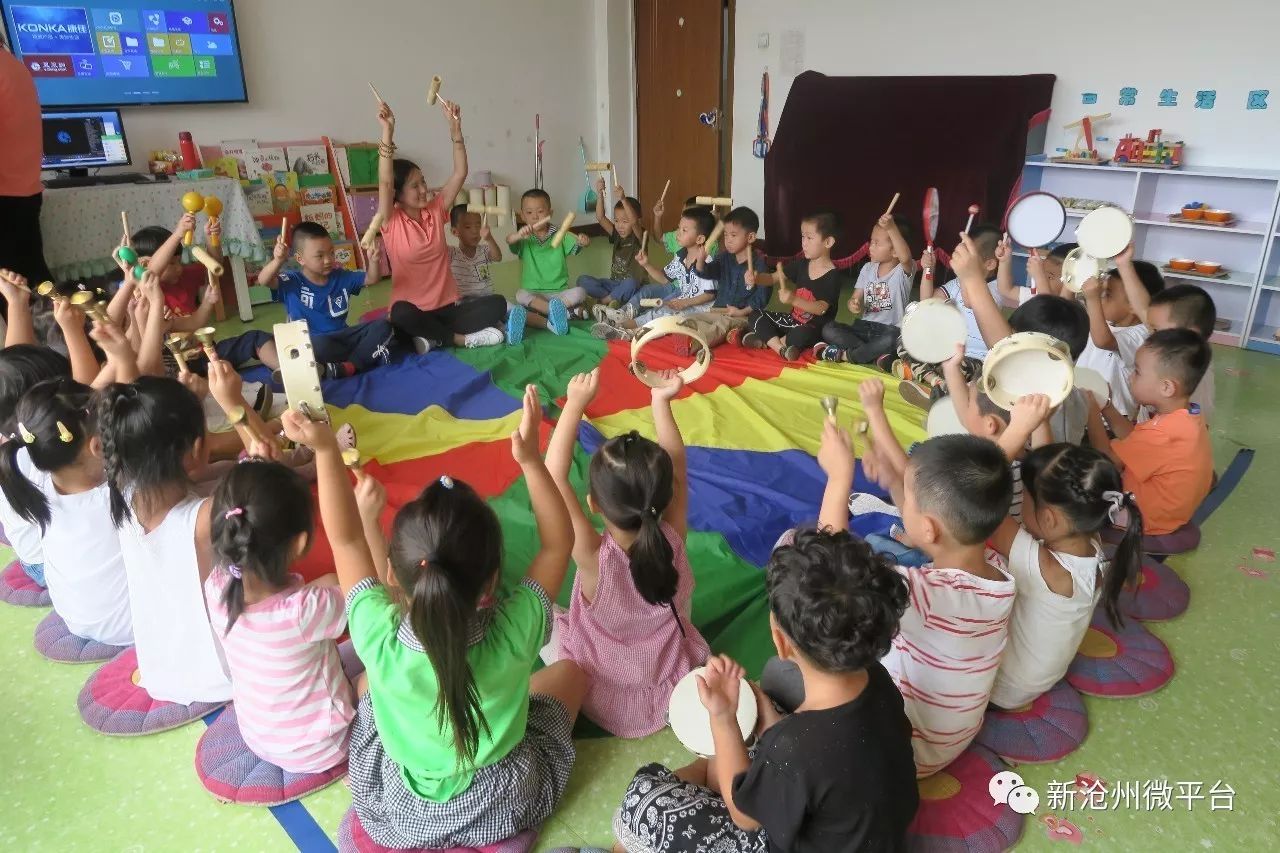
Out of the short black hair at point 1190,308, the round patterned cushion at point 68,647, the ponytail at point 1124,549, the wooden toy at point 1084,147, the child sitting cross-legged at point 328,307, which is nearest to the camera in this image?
the ponytail at point 1124,549

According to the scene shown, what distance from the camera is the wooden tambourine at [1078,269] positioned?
256cm

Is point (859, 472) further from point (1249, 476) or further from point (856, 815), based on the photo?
point (856, 815)

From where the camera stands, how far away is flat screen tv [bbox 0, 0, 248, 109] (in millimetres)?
4014

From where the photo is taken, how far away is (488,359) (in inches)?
138

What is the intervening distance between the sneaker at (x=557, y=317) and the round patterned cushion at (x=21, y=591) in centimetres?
225

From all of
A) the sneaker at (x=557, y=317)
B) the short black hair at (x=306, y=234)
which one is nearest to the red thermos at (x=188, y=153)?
the short black hair at (x=306, y=234)

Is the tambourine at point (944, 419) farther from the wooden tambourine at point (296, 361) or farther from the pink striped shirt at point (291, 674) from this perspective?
the wooden tambourine at point (296, 361)

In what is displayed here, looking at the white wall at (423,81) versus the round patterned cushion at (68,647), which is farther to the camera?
the white wall at (423,81)

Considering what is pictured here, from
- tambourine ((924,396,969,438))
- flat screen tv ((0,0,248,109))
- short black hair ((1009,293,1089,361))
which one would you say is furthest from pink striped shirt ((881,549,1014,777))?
flat screen tv ((0,0,248,109))

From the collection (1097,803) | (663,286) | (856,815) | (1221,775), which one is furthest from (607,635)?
(663,286)

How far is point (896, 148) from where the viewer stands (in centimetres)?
469

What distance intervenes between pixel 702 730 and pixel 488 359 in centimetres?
240

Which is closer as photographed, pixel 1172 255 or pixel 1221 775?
pixel 1221 775

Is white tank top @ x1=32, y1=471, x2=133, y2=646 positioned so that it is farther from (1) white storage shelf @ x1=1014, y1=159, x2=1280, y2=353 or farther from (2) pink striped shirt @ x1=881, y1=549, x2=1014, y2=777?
(1) white storage shelf @ x1=1014, y1=159, x2=1280, y2=353
